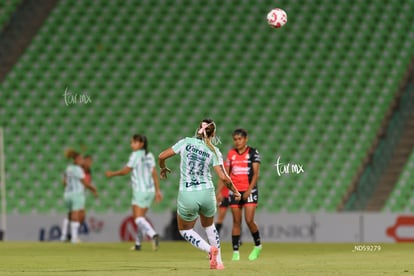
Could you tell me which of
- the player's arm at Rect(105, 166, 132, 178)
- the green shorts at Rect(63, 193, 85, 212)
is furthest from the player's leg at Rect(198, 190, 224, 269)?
the green shorts at Rect(63, 193, 85, 212)

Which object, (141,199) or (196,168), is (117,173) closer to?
(141,199)

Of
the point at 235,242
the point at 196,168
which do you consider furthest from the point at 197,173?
the point at 235,242

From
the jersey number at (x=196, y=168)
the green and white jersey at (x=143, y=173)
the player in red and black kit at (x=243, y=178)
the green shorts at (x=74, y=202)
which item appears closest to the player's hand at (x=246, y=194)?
the player in red and black kit at (x=243, y=178)

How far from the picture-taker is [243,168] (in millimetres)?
13047

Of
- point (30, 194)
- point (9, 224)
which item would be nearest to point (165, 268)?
point (9, 224)

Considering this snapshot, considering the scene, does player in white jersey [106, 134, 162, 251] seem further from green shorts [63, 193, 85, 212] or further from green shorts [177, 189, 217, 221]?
green shorts [177, 189, 217, 221]

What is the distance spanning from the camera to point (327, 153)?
865 inches

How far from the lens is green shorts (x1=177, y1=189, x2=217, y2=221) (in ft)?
34.1

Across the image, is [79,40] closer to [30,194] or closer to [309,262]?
[30,194]

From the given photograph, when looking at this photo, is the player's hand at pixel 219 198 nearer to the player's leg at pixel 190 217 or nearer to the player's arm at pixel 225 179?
the player's leg at pixel 190 217

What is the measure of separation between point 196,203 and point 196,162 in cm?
47

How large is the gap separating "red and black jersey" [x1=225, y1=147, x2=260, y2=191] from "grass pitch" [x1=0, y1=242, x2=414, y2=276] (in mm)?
1082

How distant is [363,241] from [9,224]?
752 centimetres

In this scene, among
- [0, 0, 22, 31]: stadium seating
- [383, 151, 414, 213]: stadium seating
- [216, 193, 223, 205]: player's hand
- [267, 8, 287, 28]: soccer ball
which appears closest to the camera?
[267, 8, 287, 28]: soccer ball
